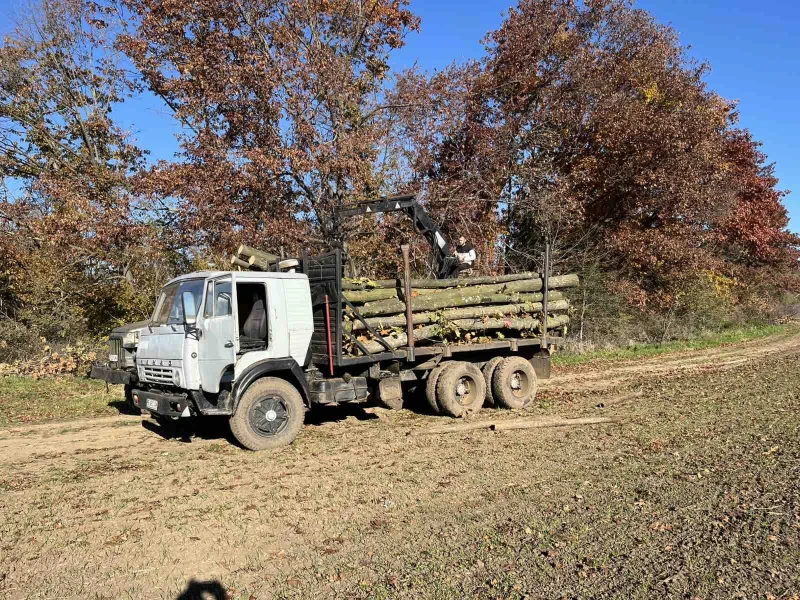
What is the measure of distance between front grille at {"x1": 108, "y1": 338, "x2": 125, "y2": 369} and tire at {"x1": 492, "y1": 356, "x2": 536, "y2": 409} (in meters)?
6.46

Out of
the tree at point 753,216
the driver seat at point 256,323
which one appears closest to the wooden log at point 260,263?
the driver seat at point 256,323

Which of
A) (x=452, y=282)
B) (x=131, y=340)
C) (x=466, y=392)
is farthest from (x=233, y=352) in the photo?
(x=466, y=392)

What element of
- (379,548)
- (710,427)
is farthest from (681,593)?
(710,427)

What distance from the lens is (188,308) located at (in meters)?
8.20

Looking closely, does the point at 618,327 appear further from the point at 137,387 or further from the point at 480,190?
the point at 137,387

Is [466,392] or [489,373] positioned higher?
[489,373]

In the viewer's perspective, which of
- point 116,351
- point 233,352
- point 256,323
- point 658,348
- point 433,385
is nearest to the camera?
point 233,352

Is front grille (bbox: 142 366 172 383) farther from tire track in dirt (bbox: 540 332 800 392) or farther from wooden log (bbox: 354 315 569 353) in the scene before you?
tire track in dirt (bbox: 540 332 800 392)

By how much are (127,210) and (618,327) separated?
17.5 meters

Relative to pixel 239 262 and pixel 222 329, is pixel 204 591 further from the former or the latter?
pixel 239 262

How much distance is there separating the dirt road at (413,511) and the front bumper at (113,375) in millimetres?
858

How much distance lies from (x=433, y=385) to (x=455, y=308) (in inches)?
55.2

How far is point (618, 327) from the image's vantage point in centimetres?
2306

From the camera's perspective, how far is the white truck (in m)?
7.88
